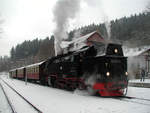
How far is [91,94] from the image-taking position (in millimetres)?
11297

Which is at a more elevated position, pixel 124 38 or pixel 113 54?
pixel 124 38

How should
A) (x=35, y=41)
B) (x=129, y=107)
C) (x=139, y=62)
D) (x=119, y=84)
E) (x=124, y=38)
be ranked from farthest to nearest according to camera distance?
1. (x=35, y=41)
2. (x=124, y=38)
3. (x=139, y=62)
4. (x=119, y=84)
5. (x=129, y=107)

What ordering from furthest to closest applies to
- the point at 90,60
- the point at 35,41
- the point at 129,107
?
1. the point at 35,41
2. the point at 90,60
3. the point at 129,107

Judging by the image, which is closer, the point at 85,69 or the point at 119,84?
the point at 119,84

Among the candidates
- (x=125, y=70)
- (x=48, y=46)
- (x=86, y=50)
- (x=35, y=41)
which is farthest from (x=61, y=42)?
(x=35, y=41)

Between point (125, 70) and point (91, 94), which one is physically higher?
point (125, 70)

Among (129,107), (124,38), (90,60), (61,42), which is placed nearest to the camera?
(129,107)

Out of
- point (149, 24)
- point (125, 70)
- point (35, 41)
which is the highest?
point (35, 41)

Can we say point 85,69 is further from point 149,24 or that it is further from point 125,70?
point 149,24

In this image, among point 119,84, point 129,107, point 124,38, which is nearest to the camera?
point 129,107

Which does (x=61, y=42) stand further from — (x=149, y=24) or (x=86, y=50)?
(x=149, y=24)

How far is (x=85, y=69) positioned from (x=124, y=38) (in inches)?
1488

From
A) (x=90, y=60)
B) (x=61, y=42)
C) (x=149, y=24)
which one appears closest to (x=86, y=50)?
(x=90, y=60)

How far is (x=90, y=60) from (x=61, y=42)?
929 cm
